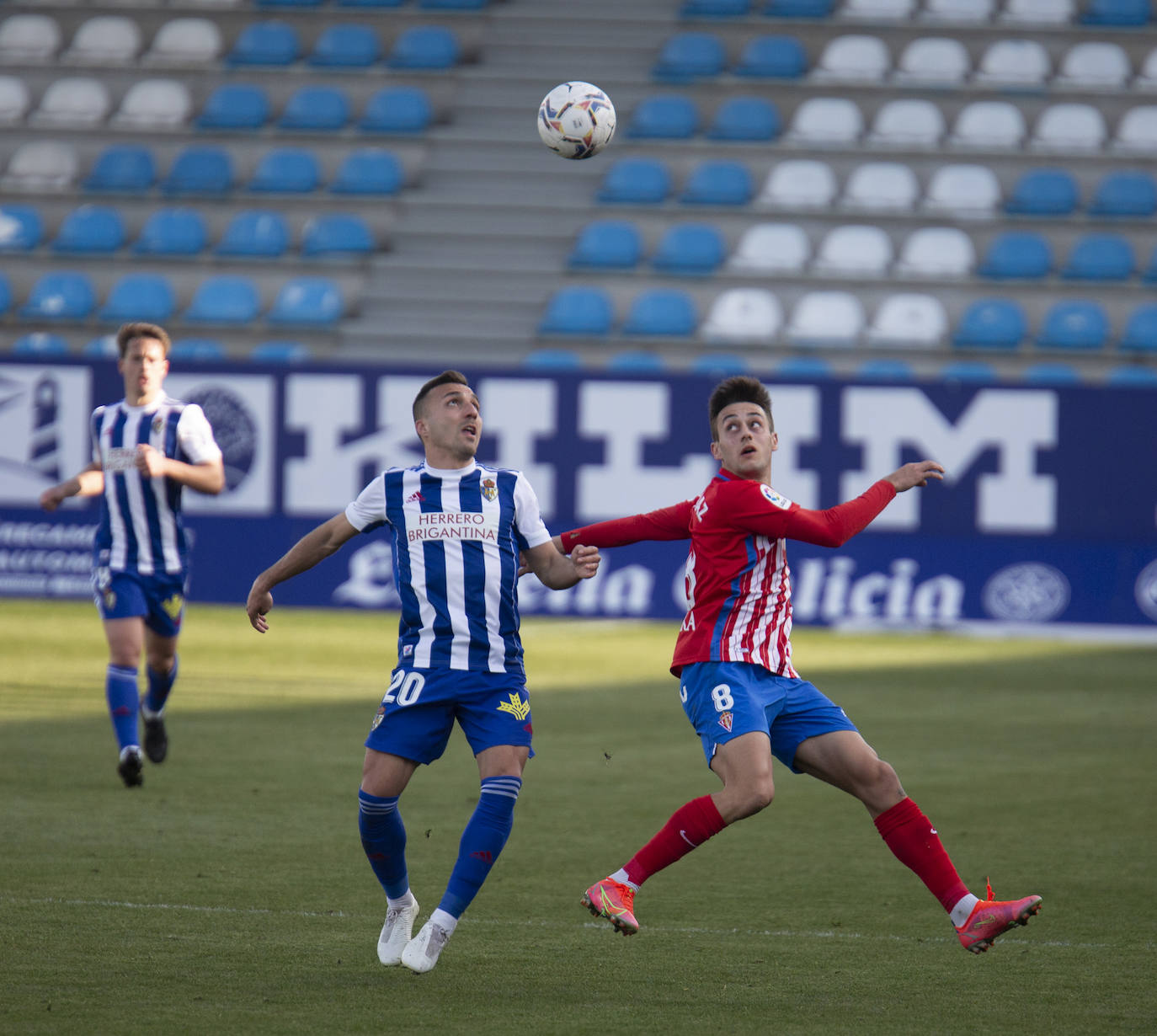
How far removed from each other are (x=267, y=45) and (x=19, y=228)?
4.48 m

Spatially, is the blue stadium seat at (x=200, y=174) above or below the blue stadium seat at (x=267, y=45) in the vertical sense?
below

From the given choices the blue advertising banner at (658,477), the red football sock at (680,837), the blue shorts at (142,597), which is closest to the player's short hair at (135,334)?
the blue shorts at (142,597)

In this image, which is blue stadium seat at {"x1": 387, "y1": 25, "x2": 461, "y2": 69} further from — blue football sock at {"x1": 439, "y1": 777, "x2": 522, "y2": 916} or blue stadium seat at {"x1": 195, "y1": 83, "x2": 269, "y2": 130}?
blue football sock at {"x1": 439, "y1": 777, "x2": 522, "y2": 916}

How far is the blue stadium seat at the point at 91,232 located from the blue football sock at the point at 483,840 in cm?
1793

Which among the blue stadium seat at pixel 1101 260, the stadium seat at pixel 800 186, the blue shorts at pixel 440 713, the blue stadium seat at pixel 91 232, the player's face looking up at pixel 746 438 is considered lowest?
the blue shorts at pixel 440 713

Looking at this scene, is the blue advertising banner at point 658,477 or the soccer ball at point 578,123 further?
the blue advertising banner at point 658,477

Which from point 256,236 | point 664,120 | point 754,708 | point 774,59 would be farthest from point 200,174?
point 754,708

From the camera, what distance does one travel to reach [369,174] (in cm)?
2194

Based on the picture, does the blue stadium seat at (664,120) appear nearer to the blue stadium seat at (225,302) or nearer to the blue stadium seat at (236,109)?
the blue stadium seat at (236,109)

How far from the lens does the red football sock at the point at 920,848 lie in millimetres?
5211

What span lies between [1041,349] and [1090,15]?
595 centimetres

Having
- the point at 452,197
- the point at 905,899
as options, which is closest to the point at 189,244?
the point at 452,197

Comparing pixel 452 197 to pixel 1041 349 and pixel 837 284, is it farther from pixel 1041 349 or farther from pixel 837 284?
pixel 1041 349

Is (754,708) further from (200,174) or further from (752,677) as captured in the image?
(200,174)
